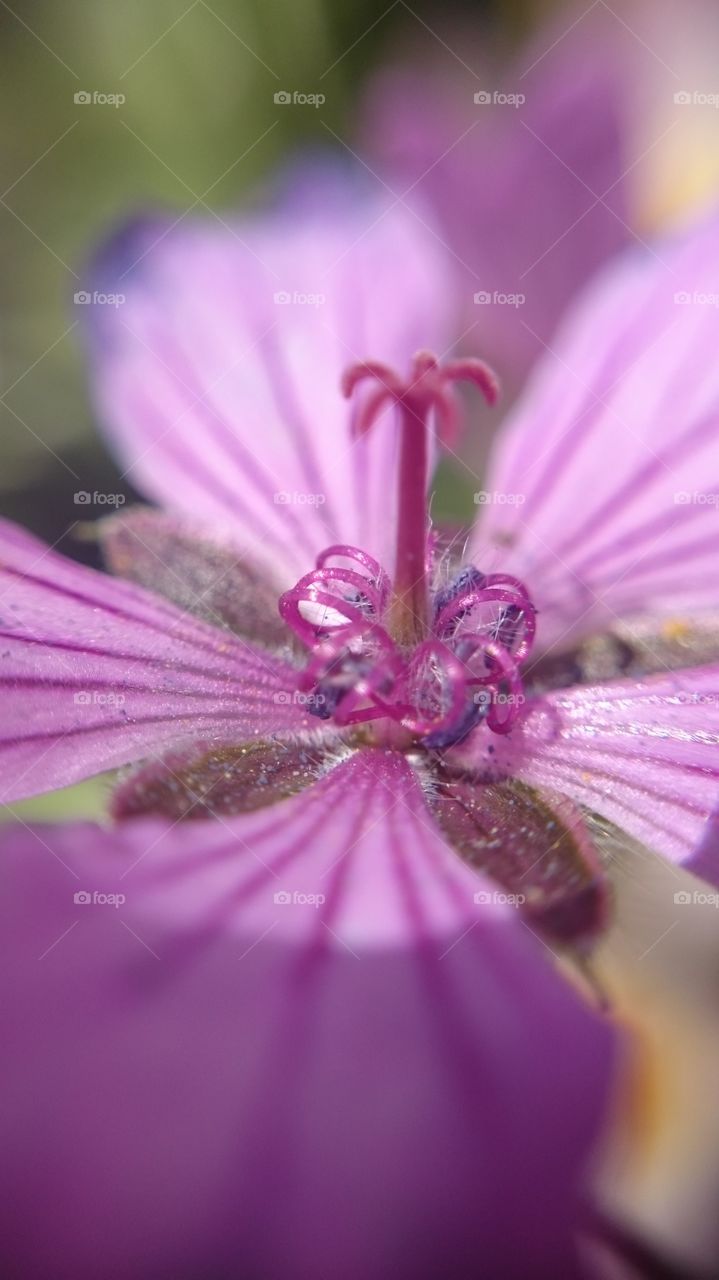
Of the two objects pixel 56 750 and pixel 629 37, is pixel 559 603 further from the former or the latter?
pixel 629 37

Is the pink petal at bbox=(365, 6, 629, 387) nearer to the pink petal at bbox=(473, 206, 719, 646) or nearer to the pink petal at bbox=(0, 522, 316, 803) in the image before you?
the pink petal at bbox=(473, 206, 719, 646)

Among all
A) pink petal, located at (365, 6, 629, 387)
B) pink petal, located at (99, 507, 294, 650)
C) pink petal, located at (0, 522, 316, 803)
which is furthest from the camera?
pink petal, located at (365, 6, 629, 387)

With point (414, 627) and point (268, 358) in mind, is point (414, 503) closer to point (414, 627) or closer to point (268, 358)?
point (414, 627)

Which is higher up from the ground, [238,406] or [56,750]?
[238,406]

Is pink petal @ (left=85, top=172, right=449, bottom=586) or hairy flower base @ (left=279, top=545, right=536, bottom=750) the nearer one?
hairy flower base @ (left=279, top=545, right=536, bottom=750)

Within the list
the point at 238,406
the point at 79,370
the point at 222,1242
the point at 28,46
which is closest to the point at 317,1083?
the point at 222,1242

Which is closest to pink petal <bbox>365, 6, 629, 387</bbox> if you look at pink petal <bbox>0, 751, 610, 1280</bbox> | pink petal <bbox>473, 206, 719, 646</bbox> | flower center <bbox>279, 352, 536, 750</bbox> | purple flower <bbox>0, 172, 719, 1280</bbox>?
purple flower <bbox>0, 172, 719, 1280</bbox>

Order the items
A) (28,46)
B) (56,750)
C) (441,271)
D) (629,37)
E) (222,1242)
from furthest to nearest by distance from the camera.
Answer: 1. (629,37)
2. (28,46)
3. (441,271)
4. (56,750)
5. (222,1242)
